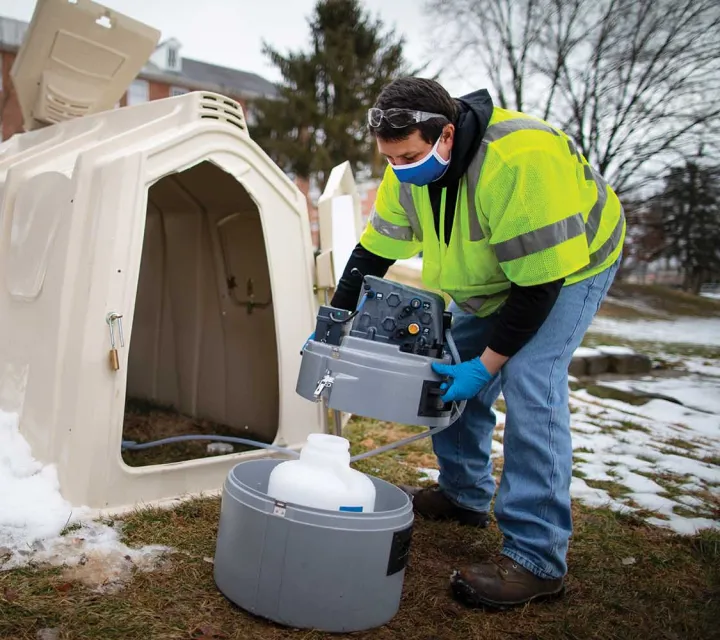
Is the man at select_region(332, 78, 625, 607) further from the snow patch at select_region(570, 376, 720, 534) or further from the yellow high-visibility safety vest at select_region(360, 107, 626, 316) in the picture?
the snow patch at select_region(570, 376, 720, 534)

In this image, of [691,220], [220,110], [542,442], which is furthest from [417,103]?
[691,220]

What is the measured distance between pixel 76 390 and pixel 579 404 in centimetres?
407

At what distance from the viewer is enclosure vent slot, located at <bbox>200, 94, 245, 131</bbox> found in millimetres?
2746

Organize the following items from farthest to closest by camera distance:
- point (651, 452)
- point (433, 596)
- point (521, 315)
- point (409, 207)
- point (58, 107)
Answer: point (651, 452) → point (58, 107) → point (409, 207) → point (433, 596) → point (521, 315)

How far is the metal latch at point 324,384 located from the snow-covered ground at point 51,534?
742 millimetres

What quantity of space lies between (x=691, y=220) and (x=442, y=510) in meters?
20.6

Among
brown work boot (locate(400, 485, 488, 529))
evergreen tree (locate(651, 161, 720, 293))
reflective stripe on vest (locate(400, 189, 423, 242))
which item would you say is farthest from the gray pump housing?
evergreen tree (locate(651, 161, 720, 293))

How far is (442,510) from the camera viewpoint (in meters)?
2.62

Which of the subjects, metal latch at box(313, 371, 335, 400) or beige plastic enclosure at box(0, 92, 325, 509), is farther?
beige plastic enclosure at box(0, 92, 325, 509)

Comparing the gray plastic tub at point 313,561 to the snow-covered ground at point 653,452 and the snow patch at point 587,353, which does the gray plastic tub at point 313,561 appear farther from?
the snow patch at point 587,353

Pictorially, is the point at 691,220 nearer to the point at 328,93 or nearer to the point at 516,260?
the point at 328,93

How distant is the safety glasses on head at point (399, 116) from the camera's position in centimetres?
190

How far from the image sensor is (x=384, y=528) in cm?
172

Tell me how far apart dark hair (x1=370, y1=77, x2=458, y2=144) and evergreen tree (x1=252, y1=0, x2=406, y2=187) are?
17.6 meters
